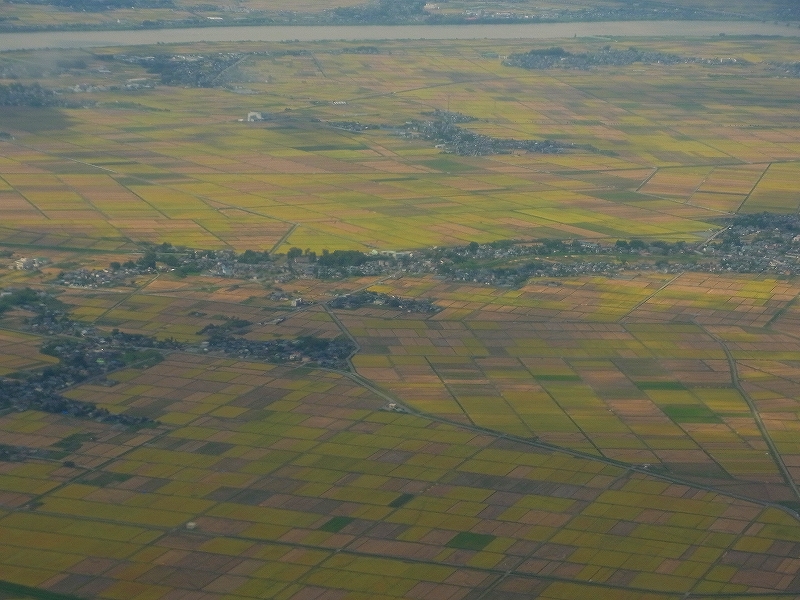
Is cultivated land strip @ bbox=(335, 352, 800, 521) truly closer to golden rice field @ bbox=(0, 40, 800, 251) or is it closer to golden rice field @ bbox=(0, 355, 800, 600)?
golden rice field @ bbox=(0, 355, 800, 600)

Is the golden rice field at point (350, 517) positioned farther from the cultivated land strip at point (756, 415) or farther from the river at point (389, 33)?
the river at point (389, 33)

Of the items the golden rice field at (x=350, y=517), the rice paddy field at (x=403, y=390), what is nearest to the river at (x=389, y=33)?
the rice paddy field at (x=403, y=390)

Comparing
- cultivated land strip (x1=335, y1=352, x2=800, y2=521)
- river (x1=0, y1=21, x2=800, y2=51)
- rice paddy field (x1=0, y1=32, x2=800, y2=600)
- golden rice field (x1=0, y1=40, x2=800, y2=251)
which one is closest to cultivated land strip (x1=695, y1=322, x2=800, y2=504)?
rice paddy field (x1=0, y1=32, x2=800, y2=600)

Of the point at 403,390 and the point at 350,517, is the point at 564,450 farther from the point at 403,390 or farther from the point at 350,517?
the point at 350,517

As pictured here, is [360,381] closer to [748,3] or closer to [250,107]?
[250,107]

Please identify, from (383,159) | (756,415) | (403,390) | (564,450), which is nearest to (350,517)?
(564,450)
